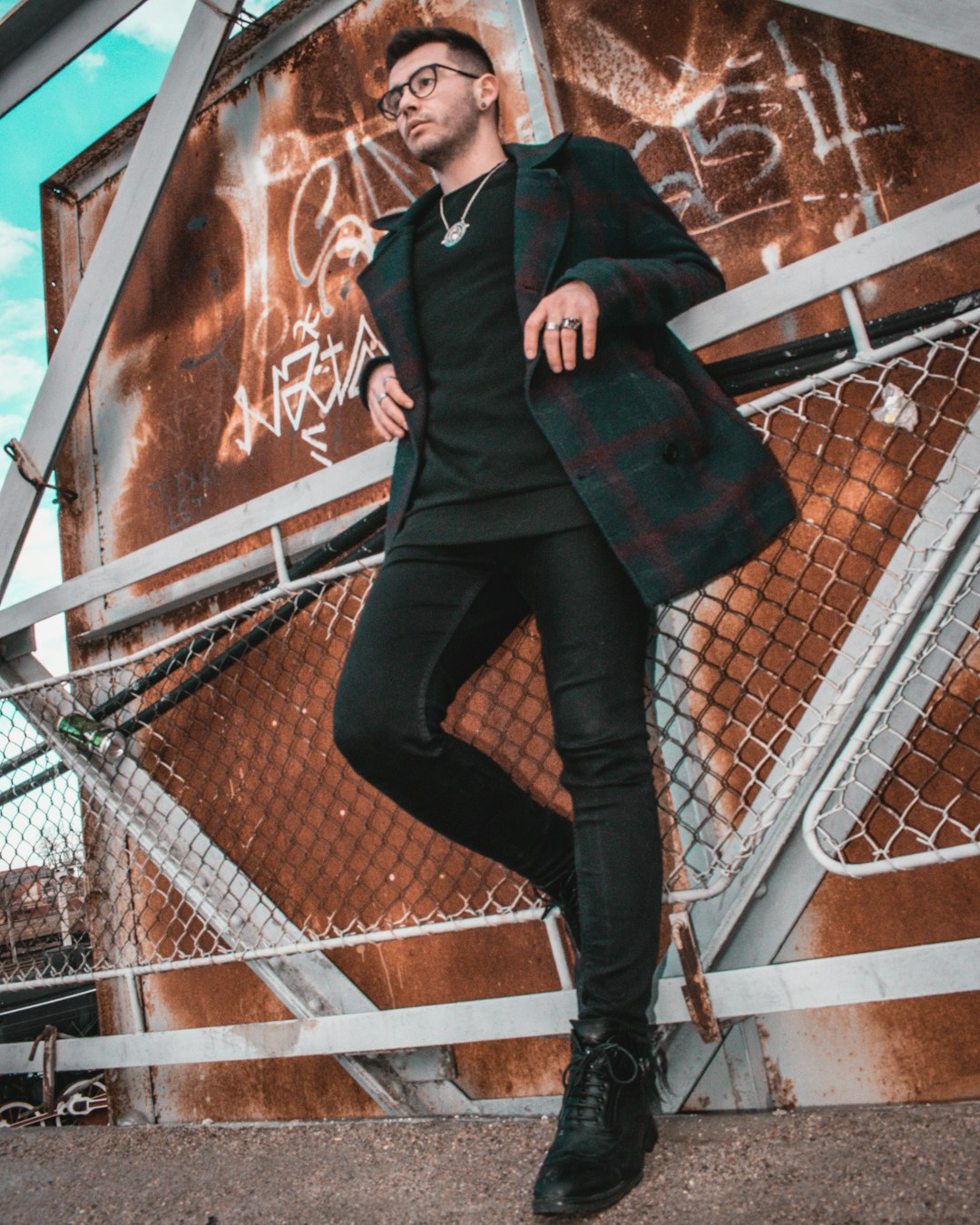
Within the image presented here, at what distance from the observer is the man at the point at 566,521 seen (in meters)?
1.36

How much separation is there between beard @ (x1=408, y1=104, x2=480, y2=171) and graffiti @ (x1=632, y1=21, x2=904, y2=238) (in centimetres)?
66

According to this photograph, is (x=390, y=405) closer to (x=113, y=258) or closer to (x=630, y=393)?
(x=630, y=393)

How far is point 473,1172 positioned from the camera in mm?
1425

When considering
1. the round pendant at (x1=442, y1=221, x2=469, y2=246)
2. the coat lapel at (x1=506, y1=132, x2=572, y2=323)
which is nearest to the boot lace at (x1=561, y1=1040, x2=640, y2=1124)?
the coat lapel at (x1=506, y1=132, x2=572, y2=323)

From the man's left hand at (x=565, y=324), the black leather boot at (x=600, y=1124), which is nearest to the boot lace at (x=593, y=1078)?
the black leather boot at (x=600, y=1124)

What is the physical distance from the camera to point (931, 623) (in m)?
1.44

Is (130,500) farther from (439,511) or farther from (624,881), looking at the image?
(624,881)

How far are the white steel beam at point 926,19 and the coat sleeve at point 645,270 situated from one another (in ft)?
1.80

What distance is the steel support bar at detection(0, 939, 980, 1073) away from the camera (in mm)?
1499

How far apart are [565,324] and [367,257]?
57.9 inches

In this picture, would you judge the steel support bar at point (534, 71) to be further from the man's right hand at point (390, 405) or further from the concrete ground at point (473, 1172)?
the concrete ground at point (473, 1172)

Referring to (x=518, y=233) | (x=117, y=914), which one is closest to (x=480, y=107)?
(x=518, y=233)

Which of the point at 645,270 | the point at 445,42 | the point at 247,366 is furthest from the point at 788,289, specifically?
the point at 247,366

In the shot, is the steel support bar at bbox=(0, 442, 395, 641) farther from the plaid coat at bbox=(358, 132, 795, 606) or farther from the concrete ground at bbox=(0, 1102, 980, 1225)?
the concrete ground at bbox=(0, 1102, 980, 1225)
